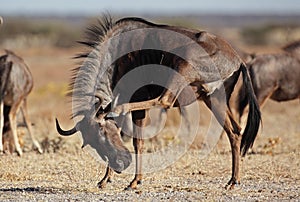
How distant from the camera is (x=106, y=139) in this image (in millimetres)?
10039

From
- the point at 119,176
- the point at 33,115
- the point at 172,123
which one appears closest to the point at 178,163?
the point at 119,176

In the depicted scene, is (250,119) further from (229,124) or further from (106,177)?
(106,177)

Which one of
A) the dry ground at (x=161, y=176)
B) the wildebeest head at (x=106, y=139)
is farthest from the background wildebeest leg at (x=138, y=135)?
the wildebeest head at (x=106, y=139)

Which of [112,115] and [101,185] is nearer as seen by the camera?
[112,115]

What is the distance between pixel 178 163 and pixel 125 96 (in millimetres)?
2852

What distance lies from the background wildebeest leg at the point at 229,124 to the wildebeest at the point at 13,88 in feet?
18.8

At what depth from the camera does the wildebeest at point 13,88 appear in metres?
15.6

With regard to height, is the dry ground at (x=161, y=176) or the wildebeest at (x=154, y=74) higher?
the wildebeest at (x=154, y=74)

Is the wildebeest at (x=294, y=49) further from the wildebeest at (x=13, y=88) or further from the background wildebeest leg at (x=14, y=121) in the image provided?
the background wildebeest leg at (x=14, y=121)

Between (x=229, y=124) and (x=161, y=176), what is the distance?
1641mm

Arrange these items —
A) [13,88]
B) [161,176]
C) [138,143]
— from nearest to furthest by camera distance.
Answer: [138,143] → [161,176] → [13,88]

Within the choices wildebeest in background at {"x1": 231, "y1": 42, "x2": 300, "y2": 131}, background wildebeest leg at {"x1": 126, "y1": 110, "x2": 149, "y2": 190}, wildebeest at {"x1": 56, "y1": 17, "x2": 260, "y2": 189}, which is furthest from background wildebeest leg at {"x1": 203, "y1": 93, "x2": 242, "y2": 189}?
wildebeest in background at {"x1": 231, "y1": 42, "x2": 300, "y2": 131}

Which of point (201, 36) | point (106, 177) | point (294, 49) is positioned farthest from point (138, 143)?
point (294, 49)

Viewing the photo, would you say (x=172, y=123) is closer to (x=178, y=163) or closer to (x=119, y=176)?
(x=178, y=163)
